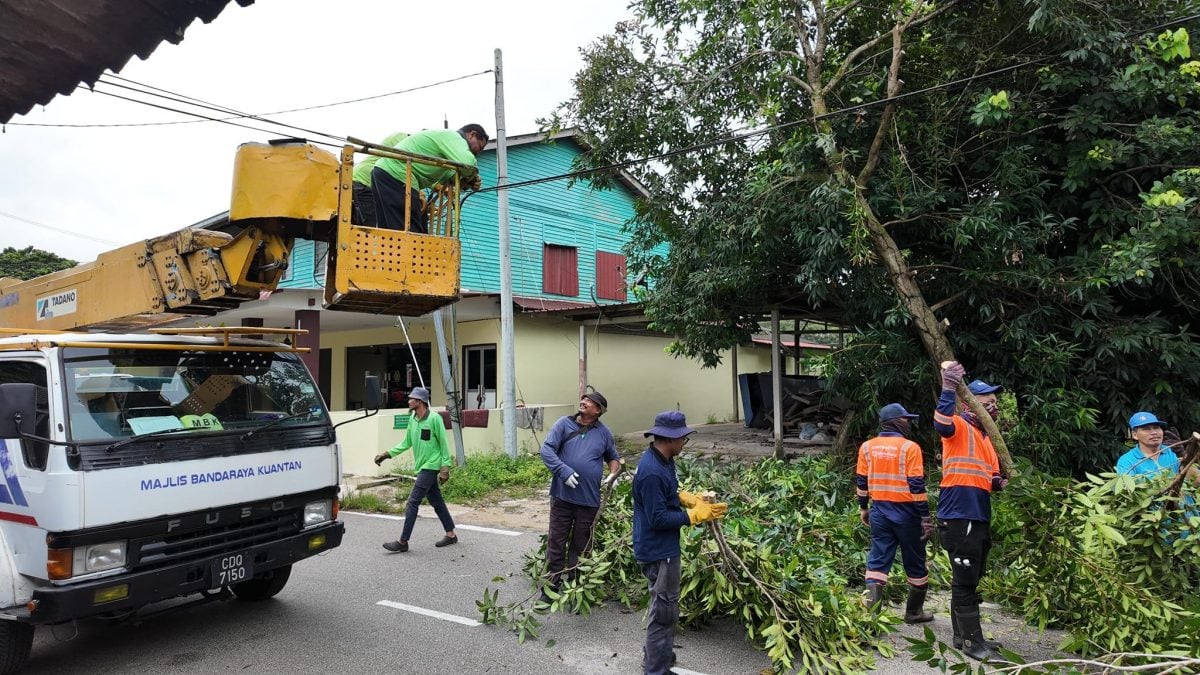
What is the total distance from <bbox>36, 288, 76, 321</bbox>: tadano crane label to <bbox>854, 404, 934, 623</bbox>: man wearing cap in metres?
6.33

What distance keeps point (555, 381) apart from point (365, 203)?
11343mm

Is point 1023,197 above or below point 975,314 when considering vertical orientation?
above

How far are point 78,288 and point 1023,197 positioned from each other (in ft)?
31.3

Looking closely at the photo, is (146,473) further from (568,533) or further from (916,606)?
(916,606)

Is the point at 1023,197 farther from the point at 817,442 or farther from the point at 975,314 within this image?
the point at 817,442

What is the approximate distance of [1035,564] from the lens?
468cm

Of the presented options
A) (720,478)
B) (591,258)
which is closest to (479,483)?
(720,478)

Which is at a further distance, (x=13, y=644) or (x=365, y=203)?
(x=365, y=203)

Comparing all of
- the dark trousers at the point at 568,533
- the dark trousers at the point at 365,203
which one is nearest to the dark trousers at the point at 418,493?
the dark trousers at the point at 568,533

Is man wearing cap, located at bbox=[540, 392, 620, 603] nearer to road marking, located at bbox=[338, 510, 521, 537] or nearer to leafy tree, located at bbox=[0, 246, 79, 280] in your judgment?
road marking, located at bbox=[338, 510, 521, 537]

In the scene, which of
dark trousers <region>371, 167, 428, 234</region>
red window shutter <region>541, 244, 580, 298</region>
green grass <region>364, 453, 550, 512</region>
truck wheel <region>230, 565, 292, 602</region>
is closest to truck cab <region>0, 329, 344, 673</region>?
truck wheel <region>230, 565, 292, 602</region>

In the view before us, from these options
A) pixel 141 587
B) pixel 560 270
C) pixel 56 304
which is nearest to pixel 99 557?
pixel 141 587

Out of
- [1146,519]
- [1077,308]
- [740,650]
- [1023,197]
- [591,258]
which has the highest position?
[591,258]

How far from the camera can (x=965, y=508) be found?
4402mm
